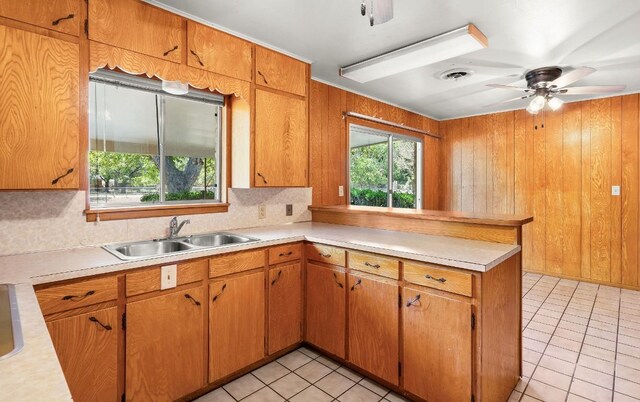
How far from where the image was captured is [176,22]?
229cm

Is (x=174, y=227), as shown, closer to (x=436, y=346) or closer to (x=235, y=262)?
(x=235, y=262)

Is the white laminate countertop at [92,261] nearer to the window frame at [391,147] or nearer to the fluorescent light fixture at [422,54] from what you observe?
the window frame at [391,147]

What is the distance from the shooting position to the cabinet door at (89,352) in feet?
5.18

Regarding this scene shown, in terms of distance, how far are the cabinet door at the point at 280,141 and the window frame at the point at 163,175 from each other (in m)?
0.34

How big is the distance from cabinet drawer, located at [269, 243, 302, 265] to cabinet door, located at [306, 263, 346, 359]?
0.14 m

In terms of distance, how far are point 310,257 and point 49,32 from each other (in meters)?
2.08

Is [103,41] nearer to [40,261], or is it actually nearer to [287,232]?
[40,261]

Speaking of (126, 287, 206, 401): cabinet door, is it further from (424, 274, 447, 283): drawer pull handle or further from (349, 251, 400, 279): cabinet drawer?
(424, 274, 447, 283): drawer pull handle

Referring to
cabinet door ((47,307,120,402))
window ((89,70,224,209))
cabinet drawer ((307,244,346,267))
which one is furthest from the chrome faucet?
cabinet drawer ((307,244,346,267))

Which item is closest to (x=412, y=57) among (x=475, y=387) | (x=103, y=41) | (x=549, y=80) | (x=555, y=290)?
(x=549, y=80)

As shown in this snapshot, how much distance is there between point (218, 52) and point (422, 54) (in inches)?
64.7

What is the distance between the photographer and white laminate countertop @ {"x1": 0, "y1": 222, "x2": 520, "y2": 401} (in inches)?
29.0

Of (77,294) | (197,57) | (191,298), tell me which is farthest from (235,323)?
(197,57)

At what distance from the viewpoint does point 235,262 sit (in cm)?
225
